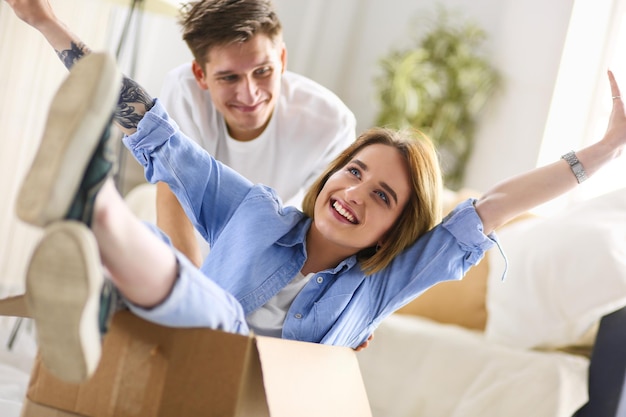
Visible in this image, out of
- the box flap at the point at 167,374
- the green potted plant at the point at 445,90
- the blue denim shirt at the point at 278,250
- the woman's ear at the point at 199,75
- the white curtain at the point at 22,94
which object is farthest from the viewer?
the green potted plant at the point at 445,90

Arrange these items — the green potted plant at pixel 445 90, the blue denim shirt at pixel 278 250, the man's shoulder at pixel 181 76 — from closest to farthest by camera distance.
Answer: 1. the blue denim shirt at pixel 278 250
2. the man's shoulder at pixel 181 76
3. the green potted plant at pixel 445 90

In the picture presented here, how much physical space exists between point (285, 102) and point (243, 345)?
3.73 ft

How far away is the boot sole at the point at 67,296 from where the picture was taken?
0.89 metres

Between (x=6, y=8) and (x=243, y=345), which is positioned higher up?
(x=6, y=8)

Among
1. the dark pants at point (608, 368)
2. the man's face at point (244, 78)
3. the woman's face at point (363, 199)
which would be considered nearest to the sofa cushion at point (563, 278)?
the dark pants at point (608, 368)

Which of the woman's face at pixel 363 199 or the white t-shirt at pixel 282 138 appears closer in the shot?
the woman's face at pixel 363 199

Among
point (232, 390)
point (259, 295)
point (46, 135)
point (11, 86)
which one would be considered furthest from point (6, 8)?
point (232, 390)

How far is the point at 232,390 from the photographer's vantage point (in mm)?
1058

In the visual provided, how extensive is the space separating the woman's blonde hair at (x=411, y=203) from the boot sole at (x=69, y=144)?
705 mm

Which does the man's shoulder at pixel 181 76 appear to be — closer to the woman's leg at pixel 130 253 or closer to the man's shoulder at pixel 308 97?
the man's shoulder at pixel 308 97

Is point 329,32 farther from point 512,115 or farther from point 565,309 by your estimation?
point 565,309

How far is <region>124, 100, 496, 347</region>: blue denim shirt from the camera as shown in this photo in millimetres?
1450

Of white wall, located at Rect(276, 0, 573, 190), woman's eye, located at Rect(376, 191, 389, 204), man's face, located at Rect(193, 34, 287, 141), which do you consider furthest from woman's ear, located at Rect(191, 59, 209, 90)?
white wall, located at Rect(276, 0, 573, 190)

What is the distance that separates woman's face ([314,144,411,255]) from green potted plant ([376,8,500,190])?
7.40 ft
